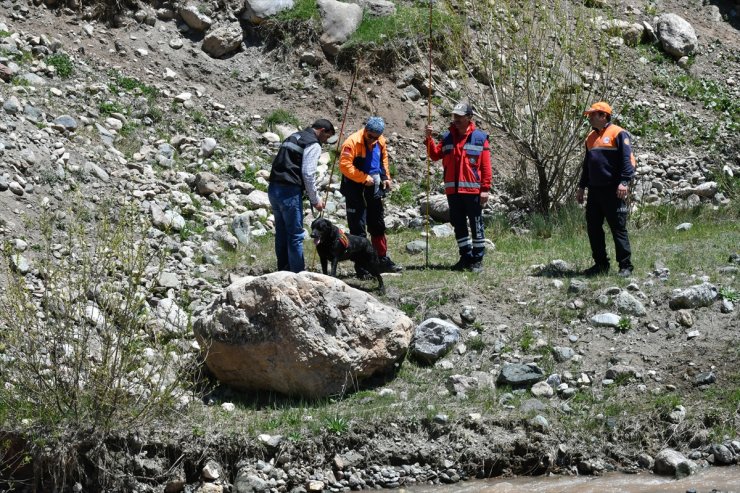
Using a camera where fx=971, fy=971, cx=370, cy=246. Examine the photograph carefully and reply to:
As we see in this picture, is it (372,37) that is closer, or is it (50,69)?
(50,69)

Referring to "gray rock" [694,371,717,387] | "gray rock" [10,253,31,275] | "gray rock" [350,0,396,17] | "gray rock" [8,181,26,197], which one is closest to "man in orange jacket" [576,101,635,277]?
"gray rock" [694,371,717,387]

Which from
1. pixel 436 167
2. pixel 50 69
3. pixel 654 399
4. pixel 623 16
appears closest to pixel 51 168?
pixel 50 69

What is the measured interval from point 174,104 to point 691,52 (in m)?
9.70

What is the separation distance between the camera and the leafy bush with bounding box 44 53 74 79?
13609 millimetres

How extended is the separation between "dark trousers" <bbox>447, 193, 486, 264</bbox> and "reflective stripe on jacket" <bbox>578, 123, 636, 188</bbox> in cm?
139

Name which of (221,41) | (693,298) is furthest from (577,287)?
(221,41)

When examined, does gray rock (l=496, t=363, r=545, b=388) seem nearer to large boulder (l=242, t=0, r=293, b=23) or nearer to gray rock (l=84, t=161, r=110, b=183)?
gray rock (l=84, t=161, r=110, b=183)

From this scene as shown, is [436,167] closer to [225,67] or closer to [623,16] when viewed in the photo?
[225,67]

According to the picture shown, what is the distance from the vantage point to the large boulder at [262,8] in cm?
1593

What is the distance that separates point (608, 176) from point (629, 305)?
1330mm

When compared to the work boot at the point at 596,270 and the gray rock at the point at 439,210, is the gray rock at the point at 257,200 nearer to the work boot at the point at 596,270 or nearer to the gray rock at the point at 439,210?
the gray rock at the point at 439,210

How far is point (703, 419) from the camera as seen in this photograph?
807cm

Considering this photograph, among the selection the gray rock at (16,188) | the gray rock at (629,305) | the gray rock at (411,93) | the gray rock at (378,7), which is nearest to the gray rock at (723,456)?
the gray rock at (629,305)

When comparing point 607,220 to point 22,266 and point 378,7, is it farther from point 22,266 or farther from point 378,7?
point 378,7
